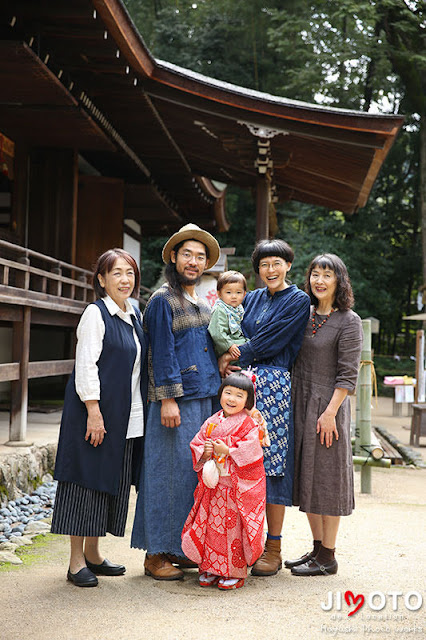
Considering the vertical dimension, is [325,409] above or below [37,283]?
below

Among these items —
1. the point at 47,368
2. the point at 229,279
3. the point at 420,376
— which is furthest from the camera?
the point at 420,376

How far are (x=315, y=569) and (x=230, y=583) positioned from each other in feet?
1.84

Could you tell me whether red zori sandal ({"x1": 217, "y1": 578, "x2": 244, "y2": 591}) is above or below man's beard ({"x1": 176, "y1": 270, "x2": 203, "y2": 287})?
below

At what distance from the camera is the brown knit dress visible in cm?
366

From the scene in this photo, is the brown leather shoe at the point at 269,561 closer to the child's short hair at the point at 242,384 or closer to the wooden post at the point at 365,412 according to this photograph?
the child's short hair at the point at 242,384

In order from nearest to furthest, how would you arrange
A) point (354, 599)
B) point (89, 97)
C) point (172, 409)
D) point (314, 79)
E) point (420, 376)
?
point (354, 599), point (172, 409), point (89, 97), point (420, 376), point (314, 79)

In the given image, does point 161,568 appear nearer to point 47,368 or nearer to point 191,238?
point 191,238

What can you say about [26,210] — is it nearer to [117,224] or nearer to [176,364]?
[117,224]

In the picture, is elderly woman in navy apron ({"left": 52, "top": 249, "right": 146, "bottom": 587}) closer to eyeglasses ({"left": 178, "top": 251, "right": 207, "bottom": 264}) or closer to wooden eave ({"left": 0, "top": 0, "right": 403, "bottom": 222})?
eyeglasses ({"left": 178, "top": 251, "right": 207, "bottom": 264})

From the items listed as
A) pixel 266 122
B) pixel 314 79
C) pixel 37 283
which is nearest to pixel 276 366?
pixel 37 283

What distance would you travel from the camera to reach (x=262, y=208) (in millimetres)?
9219

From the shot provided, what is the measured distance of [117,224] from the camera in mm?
9656

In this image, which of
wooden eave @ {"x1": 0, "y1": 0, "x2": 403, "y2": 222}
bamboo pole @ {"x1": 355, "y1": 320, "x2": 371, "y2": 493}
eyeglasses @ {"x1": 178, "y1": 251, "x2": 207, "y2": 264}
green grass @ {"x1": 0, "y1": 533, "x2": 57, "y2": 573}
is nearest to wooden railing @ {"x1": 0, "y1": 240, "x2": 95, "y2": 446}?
green grass @ {"x1": 0, "y1": 533, "x2": 57, "y2": 573}

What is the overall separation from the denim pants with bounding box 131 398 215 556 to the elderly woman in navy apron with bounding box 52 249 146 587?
87 millimetres
